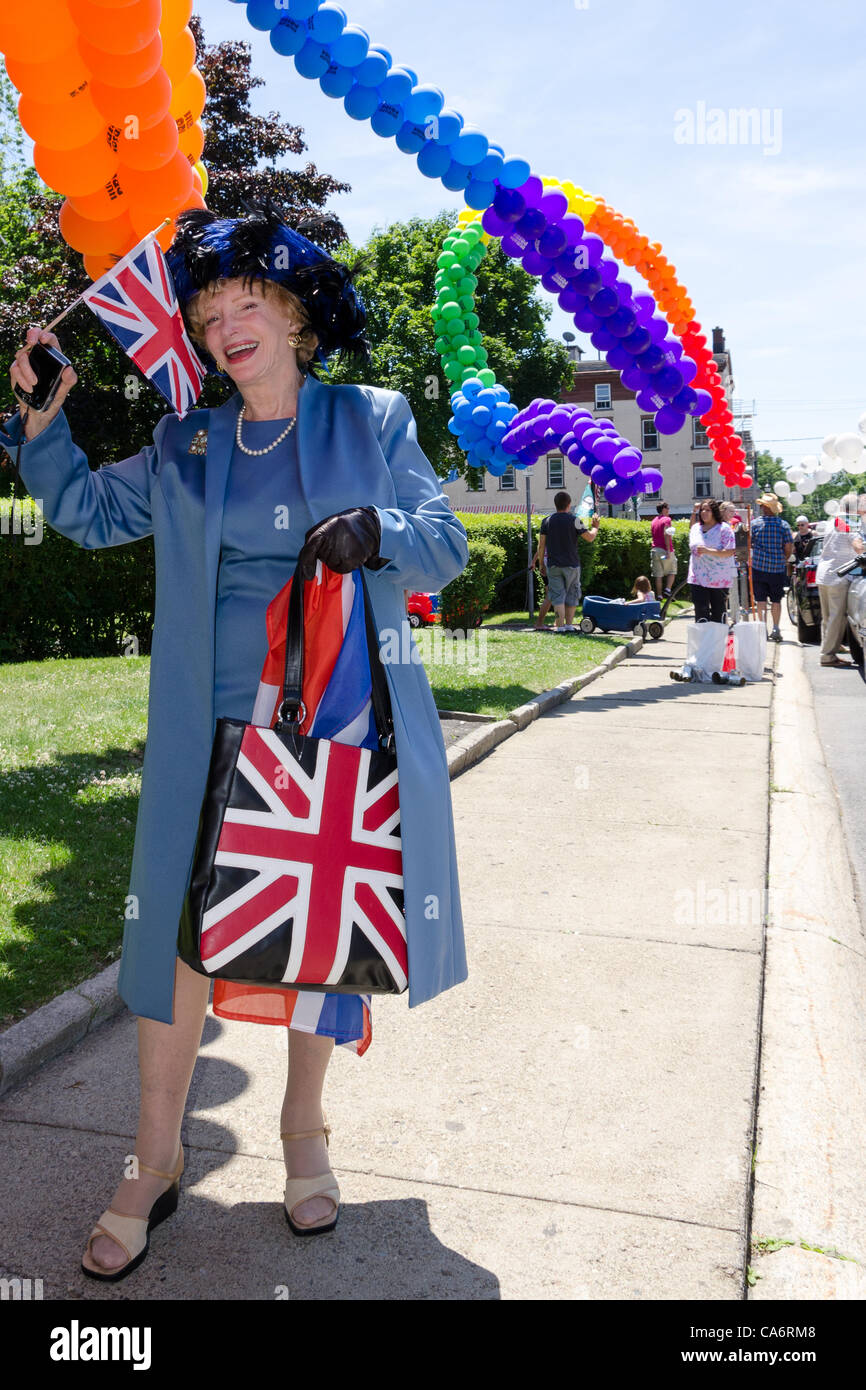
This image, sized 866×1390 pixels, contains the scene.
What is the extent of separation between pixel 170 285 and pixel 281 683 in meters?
0.96

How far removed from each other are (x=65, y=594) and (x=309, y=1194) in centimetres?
965

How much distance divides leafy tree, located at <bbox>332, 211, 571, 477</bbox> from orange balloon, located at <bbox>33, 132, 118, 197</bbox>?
110ft

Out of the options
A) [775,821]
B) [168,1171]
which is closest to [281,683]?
[168,1171]

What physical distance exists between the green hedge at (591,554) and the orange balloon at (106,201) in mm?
15054

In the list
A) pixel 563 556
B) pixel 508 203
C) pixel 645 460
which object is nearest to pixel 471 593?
pixel 563 556

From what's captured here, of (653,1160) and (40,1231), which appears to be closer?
(40,1231)

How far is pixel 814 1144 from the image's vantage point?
2.90 m

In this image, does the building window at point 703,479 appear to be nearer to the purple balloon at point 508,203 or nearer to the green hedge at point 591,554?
the green hedge at point 591,554

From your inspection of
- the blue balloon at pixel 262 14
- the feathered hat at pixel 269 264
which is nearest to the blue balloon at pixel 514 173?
the blue balloon at pixel 262 14

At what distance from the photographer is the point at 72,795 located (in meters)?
5.76

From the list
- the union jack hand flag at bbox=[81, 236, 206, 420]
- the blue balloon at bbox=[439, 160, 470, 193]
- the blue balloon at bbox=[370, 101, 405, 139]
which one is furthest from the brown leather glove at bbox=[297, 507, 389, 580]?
the blue balloon at bbox=[439, 160, 470, 193]

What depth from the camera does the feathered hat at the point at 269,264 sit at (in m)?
2.38

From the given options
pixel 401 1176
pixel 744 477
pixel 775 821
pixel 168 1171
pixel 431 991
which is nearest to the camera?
pixel 431 991
